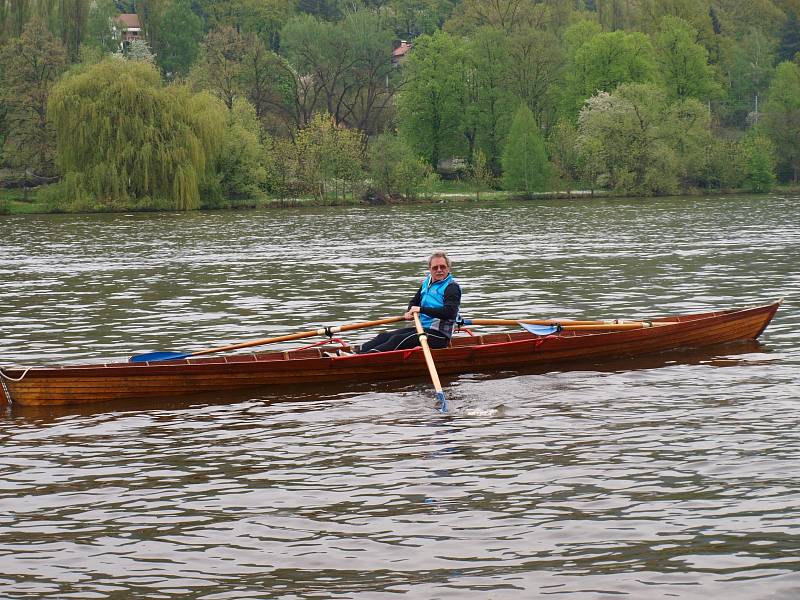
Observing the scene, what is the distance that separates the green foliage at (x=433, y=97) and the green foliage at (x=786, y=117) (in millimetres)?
23710

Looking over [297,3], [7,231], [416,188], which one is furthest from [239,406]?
[297,3]

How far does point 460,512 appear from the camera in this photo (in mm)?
9844

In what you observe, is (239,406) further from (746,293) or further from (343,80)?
(343,80)

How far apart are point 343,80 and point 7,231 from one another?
52217mm

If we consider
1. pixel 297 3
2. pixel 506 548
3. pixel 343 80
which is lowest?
pixel 506 548

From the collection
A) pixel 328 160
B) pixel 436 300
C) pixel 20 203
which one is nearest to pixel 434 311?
pixel 436 300

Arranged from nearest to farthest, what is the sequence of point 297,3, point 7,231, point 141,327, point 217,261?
point 141,327, point 217,261, point 7,231, point 297,3

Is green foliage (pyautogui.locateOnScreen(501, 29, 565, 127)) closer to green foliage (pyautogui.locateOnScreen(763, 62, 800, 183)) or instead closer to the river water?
Answer: green foliage (pyautogui.locateOnScreen(763, 62, 800, 183))

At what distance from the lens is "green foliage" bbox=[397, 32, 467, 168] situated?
91250 millimetres

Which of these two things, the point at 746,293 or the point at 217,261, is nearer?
the point at 746,293

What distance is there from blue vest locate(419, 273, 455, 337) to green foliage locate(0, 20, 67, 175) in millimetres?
63935

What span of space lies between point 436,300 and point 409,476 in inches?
206

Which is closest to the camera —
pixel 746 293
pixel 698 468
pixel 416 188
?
pixel 698 468

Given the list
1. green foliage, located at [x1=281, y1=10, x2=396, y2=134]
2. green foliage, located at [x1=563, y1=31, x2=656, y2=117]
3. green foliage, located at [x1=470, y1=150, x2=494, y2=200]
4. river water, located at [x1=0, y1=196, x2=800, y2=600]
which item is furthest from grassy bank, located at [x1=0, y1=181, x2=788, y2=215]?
river water, located at [x1=0, y1=196, x2=800, y2=600]
